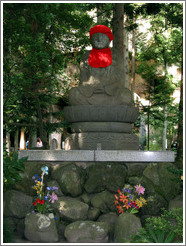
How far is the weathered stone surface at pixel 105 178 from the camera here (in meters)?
4.96

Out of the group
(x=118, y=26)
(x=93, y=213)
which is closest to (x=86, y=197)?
(x=93, y=213)

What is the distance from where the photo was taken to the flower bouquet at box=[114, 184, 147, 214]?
15.1 feet

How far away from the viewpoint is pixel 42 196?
466 cm

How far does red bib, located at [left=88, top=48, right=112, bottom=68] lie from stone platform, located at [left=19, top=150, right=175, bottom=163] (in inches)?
92.7

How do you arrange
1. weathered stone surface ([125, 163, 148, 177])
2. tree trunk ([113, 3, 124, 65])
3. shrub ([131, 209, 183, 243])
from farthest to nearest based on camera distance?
tree trunk ([113, 3, 124, 65])
weathered stone surface ([125, 163, 148, 177])
shrub ([131, 209, 183, 243])

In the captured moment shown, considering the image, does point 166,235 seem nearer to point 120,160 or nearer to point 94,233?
point 94,233

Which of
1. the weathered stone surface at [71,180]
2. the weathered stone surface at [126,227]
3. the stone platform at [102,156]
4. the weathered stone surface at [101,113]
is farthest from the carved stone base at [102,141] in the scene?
the weathered stone surface at [126,227]

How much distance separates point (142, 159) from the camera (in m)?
5.21

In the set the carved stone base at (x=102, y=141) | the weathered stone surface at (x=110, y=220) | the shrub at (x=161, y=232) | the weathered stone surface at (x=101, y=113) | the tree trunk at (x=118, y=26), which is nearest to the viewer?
the shrub at (x=161, y=232)

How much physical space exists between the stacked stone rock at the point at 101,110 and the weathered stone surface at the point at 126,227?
1770mm

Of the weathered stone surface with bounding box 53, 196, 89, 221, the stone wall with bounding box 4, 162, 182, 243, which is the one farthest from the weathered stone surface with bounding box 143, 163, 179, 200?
the weathered stone surface with bounding box 53, 196, 89, 221

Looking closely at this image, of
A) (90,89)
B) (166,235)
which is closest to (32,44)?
(90,89)

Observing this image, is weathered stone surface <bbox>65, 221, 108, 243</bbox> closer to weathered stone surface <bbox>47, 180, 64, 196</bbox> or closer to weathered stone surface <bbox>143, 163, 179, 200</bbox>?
weathered stone surface <bbox>47, 180, 64, 196</bbox>

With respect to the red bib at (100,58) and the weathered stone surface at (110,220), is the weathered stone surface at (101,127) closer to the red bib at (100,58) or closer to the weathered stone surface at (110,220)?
the red bib at (100,58)
